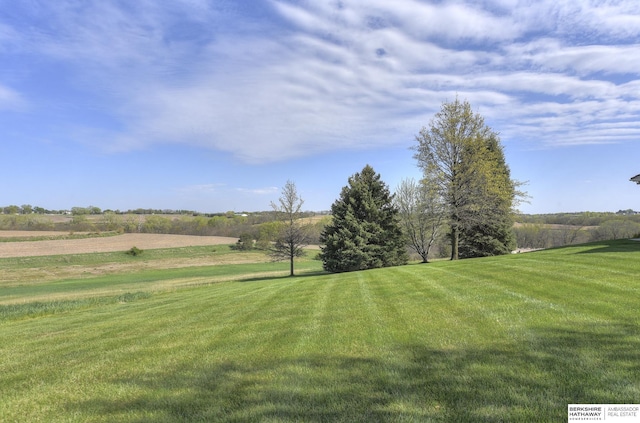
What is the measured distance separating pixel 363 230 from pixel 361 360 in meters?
Result: 24.1

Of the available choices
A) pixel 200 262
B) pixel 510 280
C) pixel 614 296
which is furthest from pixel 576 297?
pixel 200 262

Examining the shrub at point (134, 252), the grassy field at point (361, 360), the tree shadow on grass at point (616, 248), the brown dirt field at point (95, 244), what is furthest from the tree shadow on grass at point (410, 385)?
the brown dirt field at point (95, 244)

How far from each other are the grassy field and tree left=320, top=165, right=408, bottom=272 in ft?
62.6

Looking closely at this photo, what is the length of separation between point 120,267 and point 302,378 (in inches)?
2267

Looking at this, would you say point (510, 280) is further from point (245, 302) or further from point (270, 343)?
point (245, 302)

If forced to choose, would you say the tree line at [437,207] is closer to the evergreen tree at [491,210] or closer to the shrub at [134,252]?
the evergreen tree at [491,210]

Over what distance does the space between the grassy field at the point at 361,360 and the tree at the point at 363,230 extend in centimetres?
1907

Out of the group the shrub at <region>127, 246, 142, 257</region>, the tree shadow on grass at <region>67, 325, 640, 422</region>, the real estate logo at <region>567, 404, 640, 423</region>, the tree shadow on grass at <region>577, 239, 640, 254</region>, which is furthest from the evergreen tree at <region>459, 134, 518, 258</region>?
the shrub at <region>127, 246, 142, 257</region>

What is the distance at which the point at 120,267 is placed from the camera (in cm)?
5300

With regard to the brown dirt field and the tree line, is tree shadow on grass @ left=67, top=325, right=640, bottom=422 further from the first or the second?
the brown dirt field

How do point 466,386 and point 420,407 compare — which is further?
point 466,386

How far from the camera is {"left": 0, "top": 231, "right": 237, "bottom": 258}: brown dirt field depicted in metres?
57.4

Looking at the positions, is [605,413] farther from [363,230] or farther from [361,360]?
[363,230]

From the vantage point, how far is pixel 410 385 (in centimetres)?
400
